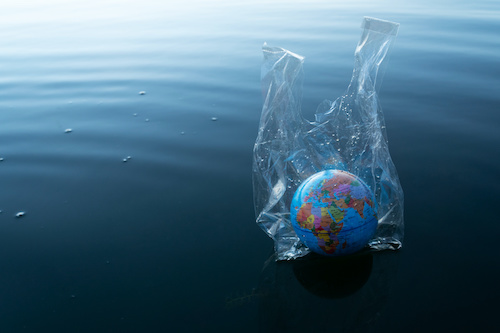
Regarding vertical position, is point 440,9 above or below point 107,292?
above

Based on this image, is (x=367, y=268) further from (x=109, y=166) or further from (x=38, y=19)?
(x=38, y=19)

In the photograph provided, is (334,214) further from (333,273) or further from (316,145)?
(316,145)

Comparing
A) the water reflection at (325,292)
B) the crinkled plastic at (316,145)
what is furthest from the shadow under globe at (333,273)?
the crinkled plastic at (316,145)

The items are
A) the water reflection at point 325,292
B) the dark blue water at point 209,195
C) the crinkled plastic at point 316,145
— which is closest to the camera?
the water reflection at point 325,292

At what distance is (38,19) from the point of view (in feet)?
41.9

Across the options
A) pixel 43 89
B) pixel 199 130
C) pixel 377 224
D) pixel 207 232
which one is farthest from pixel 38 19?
pixel 377 224

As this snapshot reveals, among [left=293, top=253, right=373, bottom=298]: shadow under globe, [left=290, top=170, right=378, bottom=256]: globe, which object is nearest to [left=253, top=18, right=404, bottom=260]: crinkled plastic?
[left=293, top=253, right=373, bottom=298]: shadow under globe

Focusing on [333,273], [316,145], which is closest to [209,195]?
[316,145]

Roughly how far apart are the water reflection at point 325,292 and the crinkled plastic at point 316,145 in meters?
0.14

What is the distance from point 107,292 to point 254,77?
14.1 feet

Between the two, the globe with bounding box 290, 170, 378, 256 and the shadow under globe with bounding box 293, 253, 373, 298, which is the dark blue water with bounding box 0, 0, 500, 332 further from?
the globe with bounding box 290, 170, 378, 256

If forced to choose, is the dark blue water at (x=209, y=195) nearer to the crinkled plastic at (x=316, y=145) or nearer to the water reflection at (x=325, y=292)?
the water reflection at (x=325, y=292)

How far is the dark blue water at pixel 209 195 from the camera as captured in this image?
256 cm

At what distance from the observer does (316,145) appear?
10.4ft
